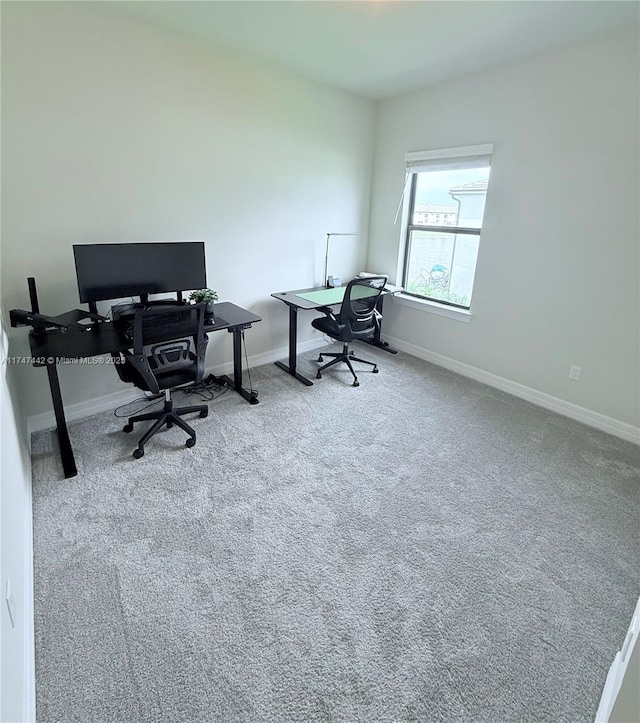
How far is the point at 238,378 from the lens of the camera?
3.40 metres

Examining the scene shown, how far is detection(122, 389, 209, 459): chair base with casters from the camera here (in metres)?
2.56

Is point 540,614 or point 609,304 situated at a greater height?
point 609,304

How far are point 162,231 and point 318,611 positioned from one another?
2.70 metres

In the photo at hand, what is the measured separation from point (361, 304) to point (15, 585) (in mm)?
2919

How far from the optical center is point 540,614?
1618mm

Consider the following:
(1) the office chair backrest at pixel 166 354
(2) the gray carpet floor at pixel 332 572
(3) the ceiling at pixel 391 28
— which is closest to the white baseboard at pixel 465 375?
(2) the gray carpet floor at pixel 332 572

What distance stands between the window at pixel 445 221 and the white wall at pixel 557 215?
136 millimetres

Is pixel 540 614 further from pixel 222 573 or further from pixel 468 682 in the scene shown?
pixel 222 573

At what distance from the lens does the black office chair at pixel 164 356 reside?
91.3 inches

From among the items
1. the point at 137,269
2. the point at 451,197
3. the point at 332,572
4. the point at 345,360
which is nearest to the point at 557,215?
the point at 451,197

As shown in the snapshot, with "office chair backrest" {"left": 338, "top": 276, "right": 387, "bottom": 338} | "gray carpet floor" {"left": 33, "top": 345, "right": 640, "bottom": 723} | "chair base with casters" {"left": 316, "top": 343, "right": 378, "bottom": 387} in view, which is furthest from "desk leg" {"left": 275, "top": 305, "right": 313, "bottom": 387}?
"gray carpet floor" {"left": 33, "top": 345, "right": 640, "bottom": 723}

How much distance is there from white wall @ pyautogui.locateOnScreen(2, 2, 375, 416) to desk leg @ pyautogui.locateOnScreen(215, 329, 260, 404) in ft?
1.11

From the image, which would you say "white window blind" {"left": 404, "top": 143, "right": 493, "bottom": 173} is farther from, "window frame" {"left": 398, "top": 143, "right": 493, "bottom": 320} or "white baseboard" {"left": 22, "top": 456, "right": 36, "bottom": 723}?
"white baseboard" {"left": 22, "top": 456, "right": 36, "bottom": 723}

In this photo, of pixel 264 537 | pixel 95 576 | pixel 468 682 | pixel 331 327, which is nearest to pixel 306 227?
pixel 331 327
